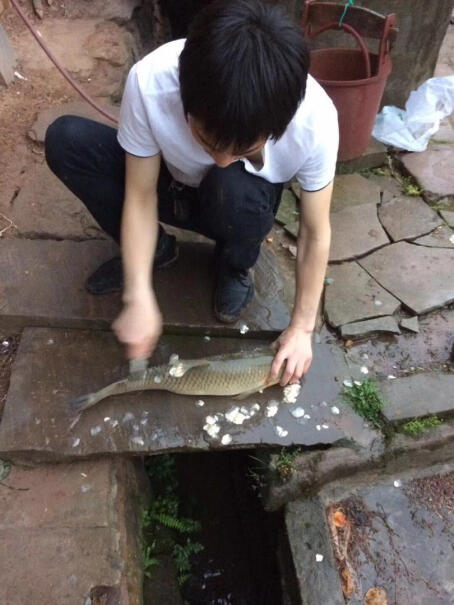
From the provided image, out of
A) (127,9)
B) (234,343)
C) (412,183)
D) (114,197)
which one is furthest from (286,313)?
(127,9)

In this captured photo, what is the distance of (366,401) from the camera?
2.23m

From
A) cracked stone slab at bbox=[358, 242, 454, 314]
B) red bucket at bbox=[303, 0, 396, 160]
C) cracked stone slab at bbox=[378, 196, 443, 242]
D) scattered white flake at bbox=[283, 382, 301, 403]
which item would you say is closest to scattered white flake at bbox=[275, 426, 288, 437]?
scattered white flake at bbox=[283, 382, 301, 403]

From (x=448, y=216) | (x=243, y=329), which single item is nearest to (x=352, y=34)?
(x=448, y=216)

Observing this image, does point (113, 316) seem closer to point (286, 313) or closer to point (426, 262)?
point (286, 313)

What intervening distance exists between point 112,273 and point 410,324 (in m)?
1.54

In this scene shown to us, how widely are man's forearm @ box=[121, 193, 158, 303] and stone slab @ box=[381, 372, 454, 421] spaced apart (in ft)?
3.92

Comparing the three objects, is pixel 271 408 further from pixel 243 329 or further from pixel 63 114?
pixel 63 114

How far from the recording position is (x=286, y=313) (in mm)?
2430

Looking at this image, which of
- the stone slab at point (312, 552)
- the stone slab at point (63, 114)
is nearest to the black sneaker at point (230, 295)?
the stone slab at point (312, 552)

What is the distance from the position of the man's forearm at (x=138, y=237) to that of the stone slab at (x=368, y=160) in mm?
1999

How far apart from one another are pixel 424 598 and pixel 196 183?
6.09 ft

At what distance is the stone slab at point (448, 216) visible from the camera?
3262mm

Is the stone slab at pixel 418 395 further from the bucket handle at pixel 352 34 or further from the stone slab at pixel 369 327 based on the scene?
the bucket handle at pixel 352 34

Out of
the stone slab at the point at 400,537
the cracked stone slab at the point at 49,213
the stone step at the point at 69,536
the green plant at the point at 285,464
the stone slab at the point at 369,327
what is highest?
the cracked stone slab at the point at 49,213
